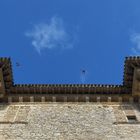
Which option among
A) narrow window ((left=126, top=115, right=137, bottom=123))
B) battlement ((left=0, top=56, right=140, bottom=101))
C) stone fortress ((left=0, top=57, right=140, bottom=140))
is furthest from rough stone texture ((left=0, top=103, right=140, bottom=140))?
battlement ((left=0, top=56, right=140, bottom=101))

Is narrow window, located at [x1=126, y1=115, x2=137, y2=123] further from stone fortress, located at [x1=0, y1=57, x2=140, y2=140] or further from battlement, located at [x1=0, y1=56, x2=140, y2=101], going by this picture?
battlement, located at [x1=0, y1=56, x2=140, y2=101]

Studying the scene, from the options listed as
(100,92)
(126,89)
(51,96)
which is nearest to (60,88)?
(51,96)

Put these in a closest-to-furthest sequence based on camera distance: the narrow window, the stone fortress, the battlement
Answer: the stone fortress → the narrow window → the battlement

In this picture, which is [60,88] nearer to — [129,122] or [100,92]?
[100,92]

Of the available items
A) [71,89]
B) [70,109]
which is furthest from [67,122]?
[71,89]

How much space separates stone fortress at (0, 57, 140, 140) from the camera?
45.5 feet

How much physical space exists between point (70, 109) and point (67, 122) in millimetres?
1260

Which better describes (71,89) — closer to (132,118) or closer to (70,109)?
(70,109)

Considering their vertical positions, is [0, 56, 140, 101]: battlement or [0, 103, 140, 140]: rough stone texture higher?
[0, 56, 140, 101]: battlement

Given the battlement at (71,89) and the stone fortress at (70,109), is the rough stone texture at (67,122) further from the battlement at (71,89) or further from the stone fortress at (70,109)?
the battlement at (71,89)

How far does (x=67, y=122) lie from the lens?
1468 centimetres

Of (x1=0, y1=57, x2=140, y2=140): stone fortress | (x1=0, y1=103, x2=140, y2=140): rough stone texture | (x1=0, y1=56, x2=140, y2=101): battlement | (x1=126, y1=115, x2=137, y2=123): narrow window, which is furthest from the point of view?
(x1=0, y1=56, x2=140, y2=101): battlement

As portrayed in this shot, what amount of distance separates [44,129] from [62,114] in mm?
1458

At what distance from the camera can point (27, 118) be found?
594 inches
